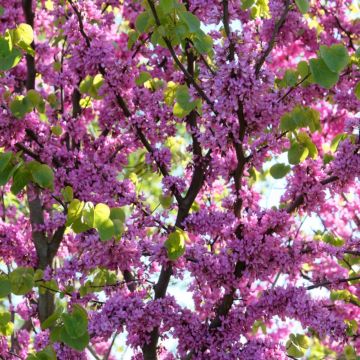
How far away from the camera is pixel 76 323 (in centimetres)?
402

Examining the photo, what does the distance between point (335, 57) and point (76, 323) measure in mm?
2381

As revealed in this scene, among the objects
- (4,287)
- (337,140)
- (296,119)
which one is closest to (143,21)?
(296,119)

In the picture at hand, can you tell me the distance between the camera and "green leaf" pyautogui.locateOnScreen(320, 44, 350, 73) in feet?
12.5

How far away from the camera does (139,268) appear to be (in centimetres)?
569

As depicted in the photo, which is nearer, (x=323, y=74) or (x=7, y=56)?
(x=323, y=74)

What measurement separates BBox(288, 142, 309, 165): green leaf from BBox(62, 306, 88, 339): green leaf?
1.94m

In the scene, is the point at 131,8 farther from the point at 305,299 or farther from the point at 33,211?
the point at 305,299

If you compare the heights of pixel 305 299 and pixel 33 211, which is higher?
pixel 33 211

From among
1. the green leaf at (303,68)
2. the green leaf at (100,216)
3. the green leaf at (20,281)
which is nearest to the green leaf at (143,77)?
the green leaf at (303,68)

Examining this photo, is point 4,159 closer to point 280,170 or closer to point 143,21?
point 143,21

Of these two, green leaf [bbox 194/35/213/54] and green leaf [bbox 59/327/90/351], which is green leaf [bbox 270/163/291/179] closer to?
green leaf [bbox 194/35/213/54]

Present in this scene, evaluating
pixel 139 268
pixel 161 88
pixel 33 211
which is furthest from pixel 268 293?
pixel 33 211

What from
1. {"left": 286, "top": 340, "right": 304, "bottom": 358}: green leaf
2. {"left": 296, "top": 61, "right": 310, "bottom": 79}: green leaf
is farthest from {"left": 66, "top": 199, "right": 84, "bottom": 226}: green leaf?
{"left": 286, "top": 340, "right": 304, "bottom": 358}: green leaf

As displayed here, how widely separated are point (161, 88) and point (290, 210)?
6.03 ft
